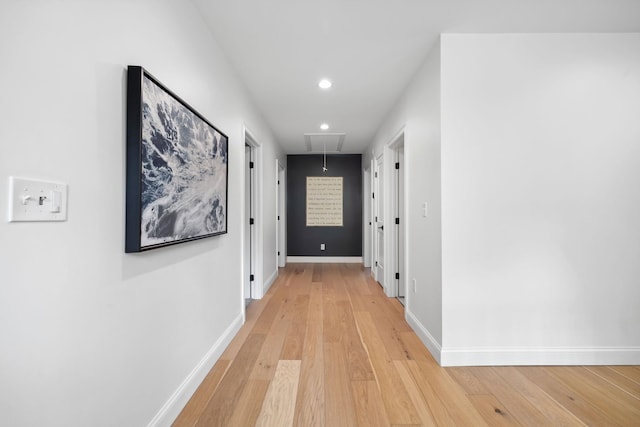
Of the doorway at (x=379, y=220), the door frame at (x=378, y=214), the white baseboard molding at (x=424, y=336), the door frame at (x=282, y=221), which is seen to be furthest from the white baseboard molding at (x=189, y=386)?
the door frame at (x=282, y=221)

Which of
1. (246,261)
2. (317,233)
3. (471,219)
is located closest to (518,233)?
(471,219)

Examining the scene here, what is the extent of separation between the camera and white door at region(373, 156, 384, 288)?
4.53m

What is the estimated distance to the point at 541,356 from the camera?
2.19 meters

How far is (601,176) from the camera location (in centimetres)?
220

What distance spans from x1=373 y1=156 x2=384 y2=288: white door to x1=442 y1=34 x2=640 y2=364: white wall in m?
2.24

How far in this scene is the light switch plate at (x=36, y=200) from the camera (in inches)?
31.0

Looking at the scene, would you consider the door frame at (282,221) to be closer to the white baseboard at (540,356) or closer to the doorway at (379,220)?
the doorway at (379,220)

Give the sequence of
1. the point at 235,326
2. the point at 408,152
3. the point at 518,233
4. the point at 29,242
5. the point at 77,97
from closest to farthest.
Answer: the point at 29,242 → the point at 77,97 → the point at 518,233 → the point at 235,326 → the point at 408,152

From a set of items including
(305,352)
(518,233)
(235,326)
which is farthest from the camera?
(235,326)

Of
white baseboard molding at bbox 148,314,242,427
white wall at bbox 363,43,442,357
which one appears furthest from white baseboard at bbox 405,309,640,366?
white baseboard molding at bbox 148,314,242,427

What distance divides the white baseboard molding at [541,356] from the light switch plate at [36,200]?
7.47ft

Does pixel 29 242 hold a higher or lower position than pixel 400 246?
higher

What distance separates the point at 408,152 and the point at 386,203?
4.23ft

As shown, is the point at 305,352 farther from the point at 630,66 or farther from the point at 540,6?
the point at 630,66
